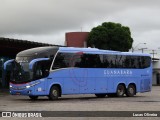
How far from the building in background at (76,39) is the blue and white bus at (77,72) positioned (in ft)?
178

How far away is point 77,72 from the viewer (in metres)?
29.1

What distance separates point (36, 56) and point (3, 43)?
18551mm

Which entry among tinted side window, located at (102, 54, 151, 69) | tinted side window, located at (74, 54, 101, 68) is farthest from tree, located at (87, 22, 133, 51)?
tinted side window, located at (74, 54, 101, 68)

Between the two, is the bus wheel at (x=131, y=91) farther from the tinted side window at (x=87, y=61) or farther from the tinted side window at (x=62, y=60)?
the tinted side window at (x=62, y=60)

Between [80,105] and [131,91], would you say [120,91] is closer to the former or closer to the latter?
[131,91]

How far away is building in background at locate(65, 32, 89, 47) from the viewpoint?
88.7 meters

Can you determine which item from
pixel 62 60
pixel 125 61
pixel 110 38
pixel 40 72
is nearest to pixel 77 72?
pixel 62 60

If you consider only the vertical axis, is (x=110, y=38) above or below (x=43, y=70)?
above

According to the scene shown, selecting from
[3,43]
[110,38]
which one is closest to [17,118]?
[3,43]

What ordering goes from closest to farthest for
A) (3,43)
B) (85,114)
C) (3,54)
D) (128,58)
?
(85,114) → (128,58) → (3,43) → (3,54)

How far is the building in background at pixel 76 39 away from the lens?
8872 centimetres

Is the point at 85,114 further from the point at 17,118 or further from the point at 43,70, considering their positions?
the point at 43,70

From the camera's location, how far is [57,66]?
27.7m

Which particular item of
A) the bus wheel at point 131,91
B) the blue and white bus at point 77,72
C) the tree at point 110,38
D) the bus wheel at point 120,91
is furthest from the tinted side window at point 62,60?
the tree at point 110,38
